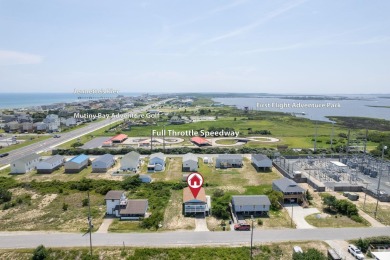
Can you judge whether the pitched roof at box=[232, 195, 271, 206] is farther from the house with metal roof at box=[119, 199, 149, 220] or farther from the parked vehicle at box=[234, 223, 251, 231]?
the house with metal roof at box=[119, 199, 149, 220]

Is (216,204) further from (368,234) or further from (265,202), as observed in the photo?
(368,234)

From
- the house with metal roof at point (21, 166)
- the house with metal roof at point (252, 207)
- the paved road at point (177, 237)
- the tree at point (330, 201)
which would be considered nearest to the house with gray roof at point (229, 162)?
the house with metal roof at point (252, 207)

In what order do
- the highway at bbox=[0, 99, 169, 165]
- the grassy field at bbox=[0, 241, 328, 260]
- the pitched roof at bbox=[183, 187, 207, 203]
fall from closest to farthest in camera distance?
the grassy field at bbox=[0, 241, 328, 260] < the pitched roof at bbox=[183, 187, 207, 203] < the highway at bbox=[0, 99, 169, 165]

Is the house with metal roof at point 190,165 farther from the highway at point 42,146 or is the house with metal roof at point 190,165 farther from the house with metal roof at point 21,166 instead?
the highway at point 42,146

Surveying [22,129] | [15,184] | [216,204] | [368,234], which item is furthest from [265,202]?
[22,129]

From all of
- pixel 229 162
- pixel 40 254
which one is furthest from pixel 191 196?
pixel 229 162

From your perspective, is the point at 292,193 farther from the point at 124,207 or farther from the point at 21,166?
the point at 21,166

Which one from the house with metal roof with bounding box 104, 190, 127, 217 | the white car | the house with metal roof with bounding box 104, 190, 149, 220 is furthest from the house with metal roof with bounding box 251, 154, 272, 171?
the house with metal roof with bounding box 104, 190, 127, 217
